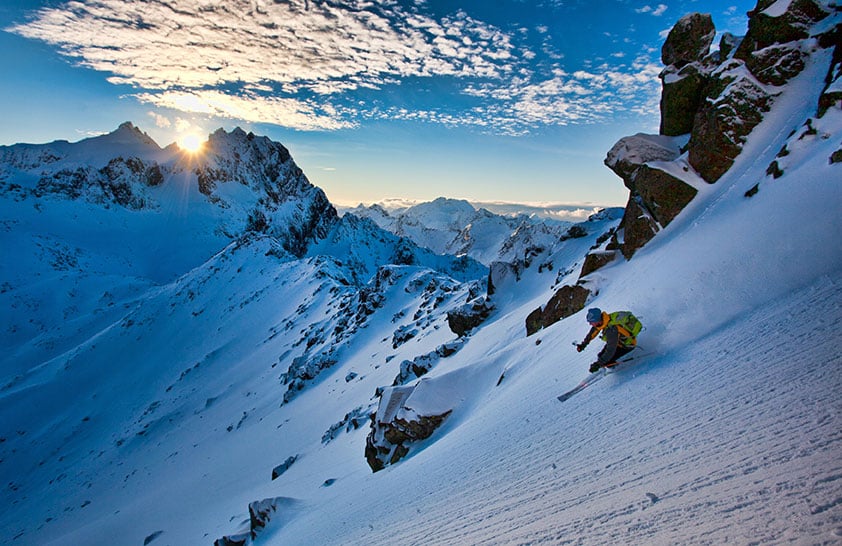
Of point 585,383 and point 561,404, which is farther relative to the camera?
point 585,383

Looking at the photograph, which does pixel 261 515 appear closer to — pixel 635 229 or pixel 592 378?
pixel 592 378

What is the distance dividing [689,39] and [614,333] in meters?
15.5

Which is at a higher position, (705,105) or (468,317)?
(705,105)

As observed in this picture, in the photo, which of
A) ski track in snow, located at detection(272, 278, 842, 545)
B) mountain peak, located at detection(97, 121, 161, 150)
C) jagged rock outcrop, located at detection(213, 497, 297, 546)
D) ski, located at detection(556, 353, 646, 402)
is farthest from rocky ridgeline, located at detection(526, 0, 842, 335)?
mountain peak, located at detection(97, 121, 161, 150)

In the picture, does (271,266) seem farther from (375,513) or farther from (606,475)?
(606,475)

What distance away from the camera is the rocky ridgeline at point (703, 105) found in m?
11.9

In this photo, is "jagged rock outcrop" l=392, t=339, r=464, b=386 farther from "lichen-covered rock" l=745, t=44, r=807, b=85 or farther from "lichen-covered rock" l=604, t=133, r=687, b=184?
"lichen-covered rock" l=745, t=44, r=807, b=85

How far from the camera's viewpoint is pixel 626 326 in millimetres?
7480

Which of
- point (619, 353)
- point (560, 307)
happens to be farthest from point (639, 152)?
point (619, 353)

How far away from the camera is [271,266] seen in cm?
6488

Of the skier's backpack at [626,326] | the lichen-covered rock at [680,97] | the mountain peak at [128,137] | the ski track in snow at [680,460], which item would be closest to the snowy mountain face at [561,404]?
the ski track in snow at [680,460]

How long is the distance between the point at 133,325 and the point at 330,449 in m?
58.2

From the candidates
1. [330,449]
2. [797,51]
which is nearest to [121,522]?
[330,449]

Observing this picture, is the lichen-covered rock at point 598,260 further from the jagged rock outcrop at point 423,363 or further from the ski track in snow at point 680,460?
the jagged rock outcrop at point 423,363
